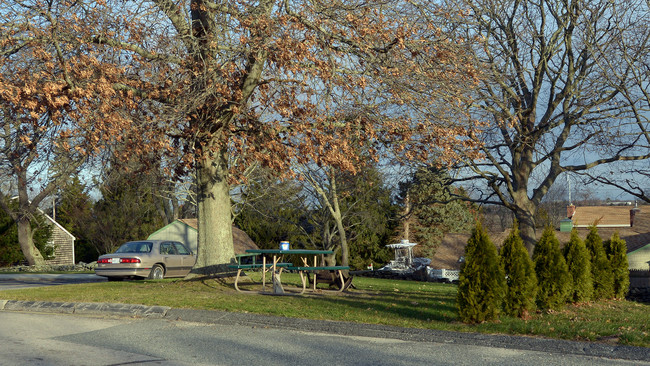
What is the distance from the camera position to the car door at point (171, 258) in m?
21.5

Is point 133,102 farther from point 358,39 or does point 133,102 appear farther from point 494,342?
point 494,342

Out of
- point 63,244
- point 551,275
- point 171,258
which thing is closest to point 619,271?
point 551,275

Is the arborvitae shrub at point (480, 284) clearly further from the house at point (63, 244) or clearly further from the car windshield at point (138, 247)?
the house at point (63, 244)

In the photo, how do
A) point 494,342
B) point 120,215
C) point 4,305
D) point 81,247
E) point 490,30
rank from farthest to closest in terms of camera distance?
point 81,247 → point 120,215 → point 490,30 → point 4,305 → point 494,342

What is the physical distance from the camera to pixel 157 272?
68.7ft

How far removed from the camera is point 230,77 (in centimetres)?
1310

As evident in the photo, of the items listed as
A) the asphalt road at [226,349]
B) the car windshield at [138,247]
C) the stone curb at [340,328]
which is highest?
the car windshield at [138,247]

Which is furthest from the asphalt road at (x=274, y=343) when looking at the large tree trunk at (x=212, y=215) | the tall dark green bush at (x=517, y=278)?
the large tree trunk at (x=212, y=215)

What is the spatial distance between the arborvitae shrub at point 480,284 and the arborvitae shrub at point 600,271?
19.0 ft

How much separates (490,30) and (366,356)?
16.3 m

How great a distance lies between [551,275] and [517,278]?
1691 millimetres

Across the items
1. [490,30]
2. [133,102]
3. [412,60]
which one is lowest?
[133,102]

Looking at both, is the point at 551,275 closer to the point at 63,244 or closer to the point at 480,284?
the point at 480,284

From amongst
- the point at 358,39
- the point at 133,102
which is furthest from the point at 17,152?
the point at 358,39
